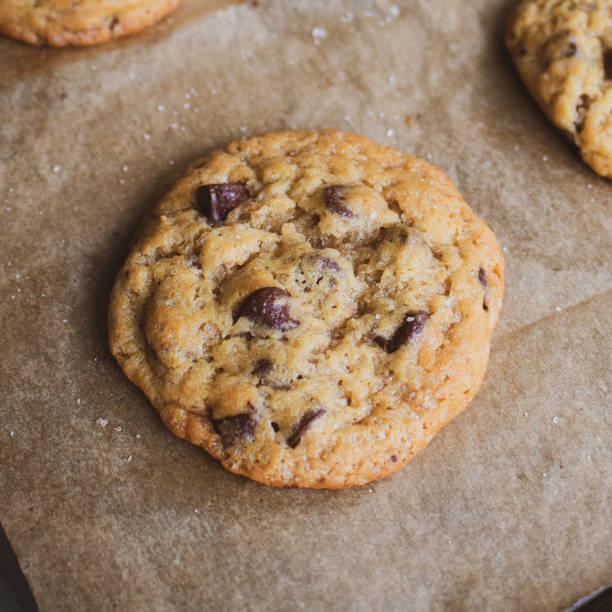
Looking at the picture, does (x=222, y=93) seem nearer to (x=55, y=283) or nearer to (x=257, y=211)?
(x=257, y=211)

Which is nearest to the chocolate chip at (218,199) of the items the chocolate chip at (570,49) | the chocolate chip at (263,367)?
the chocolate chip at (263,367)

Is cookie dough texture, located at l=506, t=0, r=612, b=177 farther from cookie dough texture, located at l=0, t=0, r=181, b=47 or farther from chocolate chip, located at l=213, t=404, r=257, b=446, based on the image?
chocolate chip, located at l=213, t=404, r=257, b=446

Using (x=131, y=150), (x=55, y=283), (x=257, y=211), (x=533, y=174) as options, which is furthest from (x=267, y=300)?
(x=533, y=174)

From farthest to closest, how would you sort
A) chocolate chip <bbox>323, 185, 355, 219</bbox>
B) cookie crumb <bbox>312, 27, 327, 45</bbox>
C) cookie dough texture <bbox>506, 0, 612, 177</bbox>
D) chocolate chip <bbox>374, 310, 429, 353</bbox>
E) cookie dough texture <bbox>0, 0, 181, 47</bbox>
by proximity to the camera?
cookie crumb <bbox>312, 27, 327, 45</bbox> < cookie dough texture <bbox>0, 0, 181, 47</bbox> < cookie dough texture <bbox>506, 0, 612, 177</bbox> < chocolate chip <bbox>323, 185, 355, 219</bbox> < chocolate chip <bbox>374, 310, 429, 353</bbox>

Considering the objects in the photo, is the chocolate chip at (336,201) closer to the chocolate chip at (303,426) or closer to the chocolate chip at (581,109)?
the chocolate chip at (303,426)

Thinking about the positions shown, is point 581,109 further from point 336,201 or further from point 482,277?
point 336,201

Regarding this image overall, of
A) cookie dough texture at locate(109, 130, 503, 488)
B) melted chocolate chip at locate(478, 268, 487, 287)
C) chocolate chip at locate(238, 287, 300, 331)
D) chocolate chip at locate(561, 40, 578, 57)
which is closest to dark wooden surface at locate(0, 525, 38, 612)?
cookie dough texture at locate(109, 130, 503, 488)
